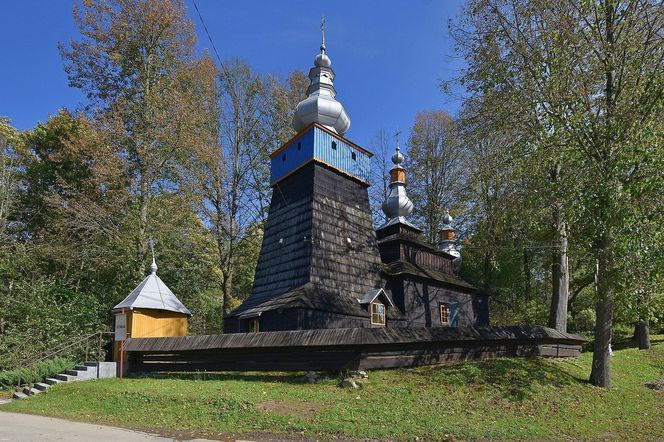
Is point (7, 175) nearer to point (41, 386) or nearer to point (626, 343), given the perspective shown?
point (41, 386)

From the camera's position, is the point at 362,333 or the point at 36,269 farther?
the point at 36,269

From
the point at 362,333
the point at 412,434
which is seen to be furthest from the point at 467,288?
the point at 412,434

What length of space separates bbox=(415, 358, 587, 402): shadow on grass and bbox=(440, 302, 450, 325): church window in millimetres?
12446

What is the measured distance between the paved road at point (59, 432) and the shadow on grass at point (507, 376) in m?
6.95

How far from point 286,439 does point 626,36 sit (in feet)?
40.1

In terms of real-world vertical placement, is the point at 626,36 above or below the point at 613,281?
above

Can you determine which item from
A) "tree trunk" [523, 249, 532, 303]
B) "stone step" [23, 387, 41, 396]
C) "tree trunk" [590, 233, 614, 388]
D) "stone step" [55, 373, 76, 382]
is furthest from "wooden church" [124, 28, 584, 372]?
"tree trunk" [523, 249, 532, 303]

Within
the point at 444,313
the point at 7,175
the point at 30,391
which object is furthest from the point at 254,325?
the point at 7,175

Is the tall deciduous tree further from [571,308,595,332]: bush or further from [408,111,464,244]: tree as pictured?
[571,308,595,332]: bush

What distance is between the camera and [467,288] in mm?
28547

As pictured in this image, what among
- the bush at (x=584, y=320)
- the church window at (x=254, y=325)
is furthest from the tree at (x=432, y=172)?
the church window at (x=254, y=325)

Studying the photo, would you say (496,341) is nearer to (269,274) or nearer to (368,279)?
(368,279)

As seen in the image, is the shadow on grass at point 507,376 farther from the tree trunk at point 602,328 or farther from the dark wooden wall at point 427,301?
the dark wooden wall at point 427,301

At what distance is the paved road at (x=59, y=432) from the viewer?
8.52 m
